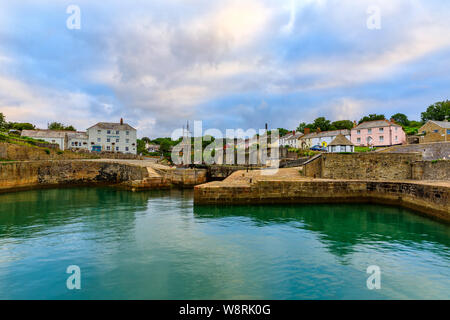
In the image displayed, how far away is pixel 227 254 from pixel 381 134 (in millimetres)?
50973

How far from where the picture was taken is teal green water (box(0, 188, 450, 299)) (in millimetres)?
6477

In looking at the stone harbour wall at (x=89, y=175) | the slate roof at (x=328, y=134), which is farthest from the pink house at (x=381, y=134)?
the stone harbour wall at (x=89, y=175)

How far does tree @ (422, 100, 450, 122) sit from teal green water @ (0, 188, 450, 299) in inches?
2666

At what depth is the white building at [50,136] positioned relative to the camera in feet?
181

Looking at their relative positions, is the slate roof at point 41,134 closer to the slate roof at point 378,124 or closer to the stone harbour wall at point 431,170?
the stone harbour wall at point 431,170

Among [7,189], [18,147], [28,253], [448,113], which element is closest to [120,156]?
[18,147]

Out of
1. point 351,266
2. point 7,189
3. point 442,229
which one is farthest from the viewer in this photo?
point 7,189

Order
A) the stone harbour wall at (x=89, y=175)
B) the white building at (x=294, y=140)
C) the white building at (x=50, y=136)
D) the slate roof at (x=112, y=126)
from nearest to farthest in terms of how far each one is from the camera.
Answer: the stone harbour wall at (x=89, y=175) < the white building at (x=50, y=136) < the slate roof at (x=112, y=126) < the white building at (x=294, y=140)

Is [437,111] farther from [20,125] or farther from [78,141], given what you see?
[20,125]

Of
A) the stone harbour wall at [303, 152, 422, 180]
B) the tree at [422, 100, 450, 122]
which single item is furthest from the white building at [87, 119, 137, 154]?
the tree at [422, 100, 450, 122]

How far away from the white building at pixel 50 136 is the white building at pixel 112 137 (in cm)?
566

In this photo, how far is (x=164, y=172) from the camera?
31797mm
